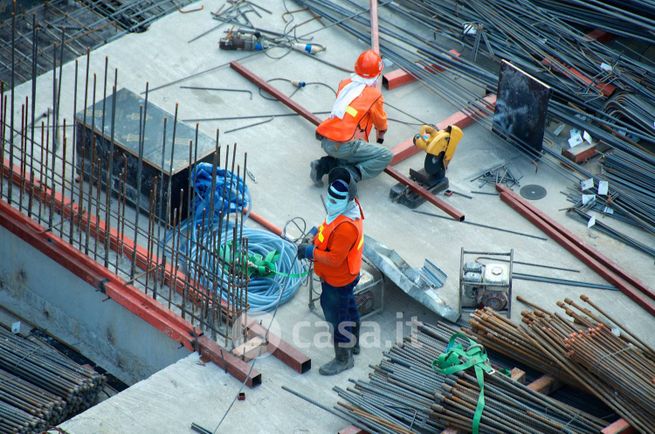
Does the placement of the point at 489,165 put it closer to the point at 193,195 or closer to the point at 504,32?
the point at 504,32

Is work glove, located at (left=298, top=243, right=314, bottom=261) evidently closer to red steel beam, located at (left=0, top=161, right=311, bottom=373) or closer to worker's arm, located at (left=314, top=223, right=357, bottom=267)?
worker's arm, located at (left=314, top=223, right=357, bottom=267)

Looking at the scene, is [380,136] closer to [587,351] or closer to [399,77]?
[399,77]

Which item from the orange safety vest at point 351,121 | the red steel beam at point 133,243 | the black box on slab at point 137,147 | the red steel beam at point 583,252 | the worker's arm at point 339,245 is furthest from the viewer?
the orange safety vest at point 351,121

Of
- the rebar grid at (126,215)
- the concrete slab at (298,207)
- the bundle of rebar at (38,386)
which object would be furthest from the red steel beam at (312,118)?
the bundle of rebar at (38,386)

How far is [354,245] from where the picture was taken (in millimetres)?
14680

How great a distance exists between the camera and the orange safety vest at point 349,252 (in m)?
14.6

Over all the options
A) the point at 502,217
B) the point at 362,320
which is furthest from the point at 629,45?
the point at 362,320

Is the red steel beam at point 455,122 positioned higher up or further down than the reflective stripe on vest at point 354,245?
further down

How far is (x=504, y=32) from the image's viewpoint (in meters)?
19.8

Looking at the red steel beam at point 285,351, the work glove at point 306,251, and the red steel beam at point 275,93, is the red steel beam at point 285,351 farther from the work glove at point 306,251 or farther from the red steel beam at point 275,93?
the red steel beam at point 275,93

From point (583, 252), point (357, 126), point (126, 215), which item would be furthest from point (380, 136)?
point (126, 215)

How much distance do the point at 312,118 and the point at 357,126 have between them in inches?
57.6

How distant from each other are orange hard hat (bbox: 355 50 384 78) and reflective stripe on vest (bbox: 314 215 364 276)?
3296 mm

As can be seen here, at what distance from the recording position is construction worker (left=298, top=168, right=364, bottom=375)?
14578mm
